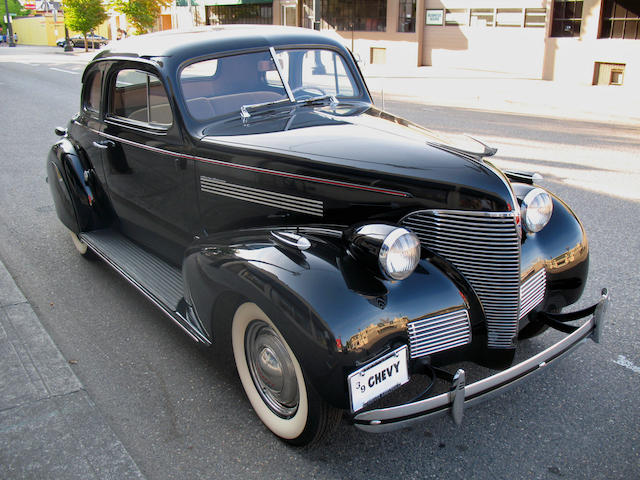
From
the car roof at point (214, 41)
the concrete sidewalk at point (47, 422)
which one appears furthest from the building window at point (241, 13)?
the concrete sidewalk at point (47, 422)

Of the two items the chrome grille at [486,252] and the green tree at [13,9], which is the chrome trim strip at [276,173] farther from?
the green tree at [13,9]

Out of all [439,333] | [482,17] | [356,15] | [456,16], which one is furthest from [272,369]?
[356,15]

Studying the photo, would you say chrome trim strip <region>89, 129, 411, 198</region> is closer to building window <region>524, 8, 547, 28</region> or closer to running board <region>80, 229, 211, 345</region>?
running board <region>80, 229, 211, 345</region>

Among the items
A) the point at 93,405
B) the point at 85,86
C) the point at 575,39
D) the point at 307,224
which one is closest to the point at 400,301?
the point at 307,224

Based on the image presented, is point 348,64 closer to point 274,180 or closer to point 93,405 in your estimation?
point 274,180

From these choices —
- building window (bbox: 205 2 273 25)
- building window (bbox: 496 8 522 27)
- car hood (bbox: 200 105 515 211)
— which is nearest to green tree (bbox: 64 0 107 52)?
building window (bbox: 205 2 273 25)

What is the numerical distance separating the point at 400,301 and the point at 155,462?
1304 millimetres

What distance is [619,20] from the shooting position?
15.1 m

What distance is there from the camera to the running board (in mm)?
3161

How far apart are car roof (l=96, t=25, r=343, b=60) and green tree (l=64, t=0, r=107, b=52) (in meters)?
36.6

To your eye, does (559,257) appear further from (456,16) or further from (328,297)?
(456,16)

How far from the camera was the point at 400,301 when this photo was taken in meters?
2.46

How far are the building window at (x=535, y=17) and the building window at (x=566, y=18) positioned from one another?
2.13 feet

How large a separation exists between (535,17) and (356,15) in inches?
329
